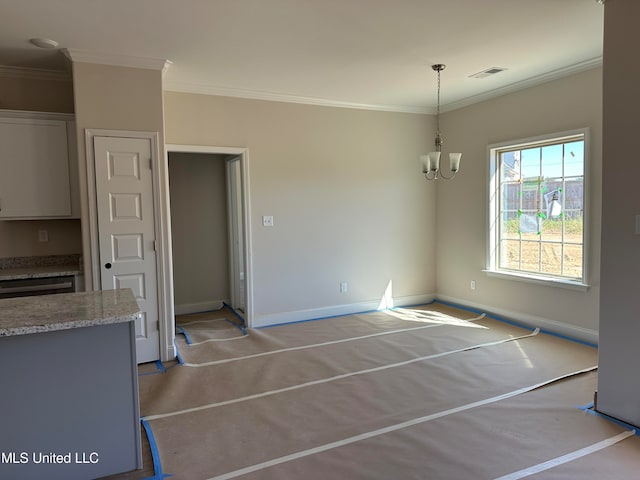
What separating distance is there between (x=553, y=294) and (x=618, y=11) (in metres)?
2.90

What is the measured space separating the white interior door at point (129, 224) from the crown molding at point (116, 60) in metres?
0.65

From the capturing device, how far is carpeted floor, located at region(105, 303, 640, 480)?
2.38 m

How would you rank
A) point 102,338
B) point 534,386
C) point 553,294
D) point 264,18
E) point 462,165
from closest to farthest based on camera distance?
1. point 102,338
2. point 264,18
3. point 534,386
4. point 553,294
5. point 462,165

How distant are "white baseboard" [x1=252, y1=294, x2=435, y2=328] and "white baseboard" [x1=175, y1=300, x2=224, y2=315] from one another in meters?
1.17

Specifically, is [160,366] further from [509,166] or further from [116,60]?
[509,166]

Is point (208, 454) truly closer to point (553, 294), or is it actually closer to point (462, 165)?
point (553, 294)

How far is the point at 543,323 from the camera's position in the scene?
4.69 meters

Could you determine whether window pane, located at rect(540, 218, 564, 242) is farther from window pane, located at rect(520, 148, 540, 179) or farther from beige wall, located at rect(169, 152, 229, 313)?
beige wall, located at rect(169, 152, 229, 313)

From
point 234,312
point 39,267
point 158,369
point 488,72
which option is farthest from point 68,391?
point 488,72

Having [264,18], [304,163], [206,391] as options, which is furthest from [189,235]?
[264,18]

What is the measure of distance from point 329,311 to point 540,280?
2.53 meters

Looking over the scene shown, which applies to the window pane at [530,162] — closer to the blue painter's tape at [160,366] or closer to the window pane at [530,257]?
the window pane at [530,257]

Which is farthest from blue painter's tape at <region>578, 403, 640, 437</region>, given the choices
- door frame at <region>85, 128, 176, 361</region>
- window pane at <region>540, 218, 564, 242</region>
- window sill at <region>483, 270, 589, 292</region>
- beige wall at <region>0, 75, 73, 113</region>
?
beige wall at <region>0, 75, 73, 113</region>

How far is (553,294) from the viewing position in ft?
15.0
